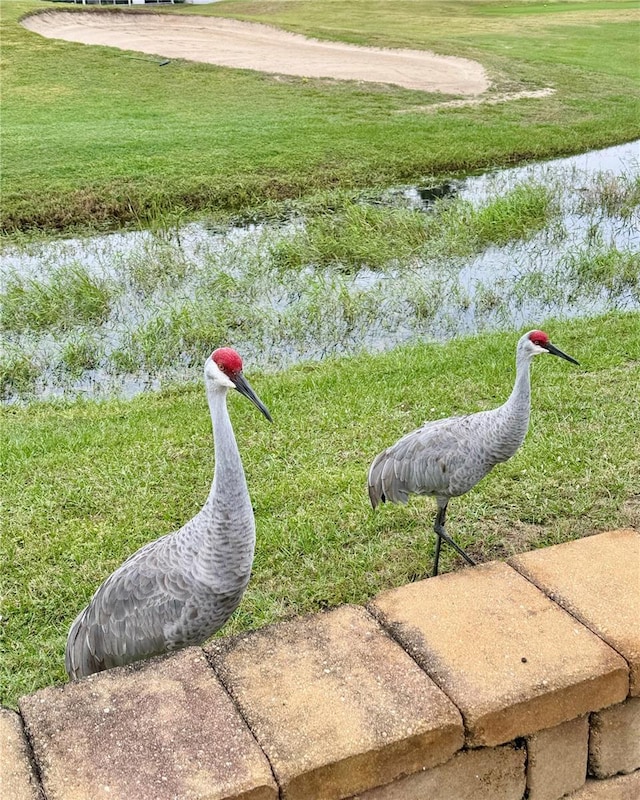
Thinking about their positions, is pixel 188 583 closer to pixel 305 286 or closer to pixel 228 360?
pixel 228 360

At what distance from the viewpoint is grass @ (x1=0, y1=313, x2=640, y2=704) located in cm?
399

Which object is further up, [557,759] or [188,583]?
[188,583]

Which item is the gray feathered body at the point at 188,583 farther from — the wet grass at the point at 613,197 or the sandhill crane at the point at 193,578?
the wet grass at the point at 613,197

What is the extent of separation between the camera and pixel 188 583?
2988 mm

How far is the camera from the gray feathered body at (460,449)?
388 centimetres

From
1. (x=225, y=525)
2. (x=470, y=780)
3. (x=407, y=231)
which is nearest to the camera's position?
(x=470, y=780)

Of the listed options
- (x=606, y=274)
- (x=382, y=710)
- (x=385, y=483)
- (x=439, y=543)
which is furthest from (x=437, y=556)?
(x=606, y=274)

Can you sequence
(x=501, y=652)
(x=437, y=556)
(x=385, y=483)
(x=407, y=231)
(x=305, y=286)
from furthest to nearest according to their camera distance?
(x=407, y=231) → (x=305, y=286) → (x=385, y=483) → (x=437, y=556) → (x=501, y=652)

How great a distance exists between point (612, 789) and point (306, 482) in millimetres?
2461

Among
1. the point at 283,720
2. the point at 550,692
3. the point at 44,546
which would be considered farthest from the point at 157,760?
the point at 44,546

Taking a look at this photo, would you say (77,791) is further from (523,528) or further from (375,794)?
(523,528)

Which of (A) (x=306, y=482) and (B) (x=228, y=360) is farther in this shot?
(A) (x=306, y=482)

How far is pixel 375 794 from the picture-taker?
2295mm

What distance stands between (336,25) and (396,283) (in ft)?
85.1
